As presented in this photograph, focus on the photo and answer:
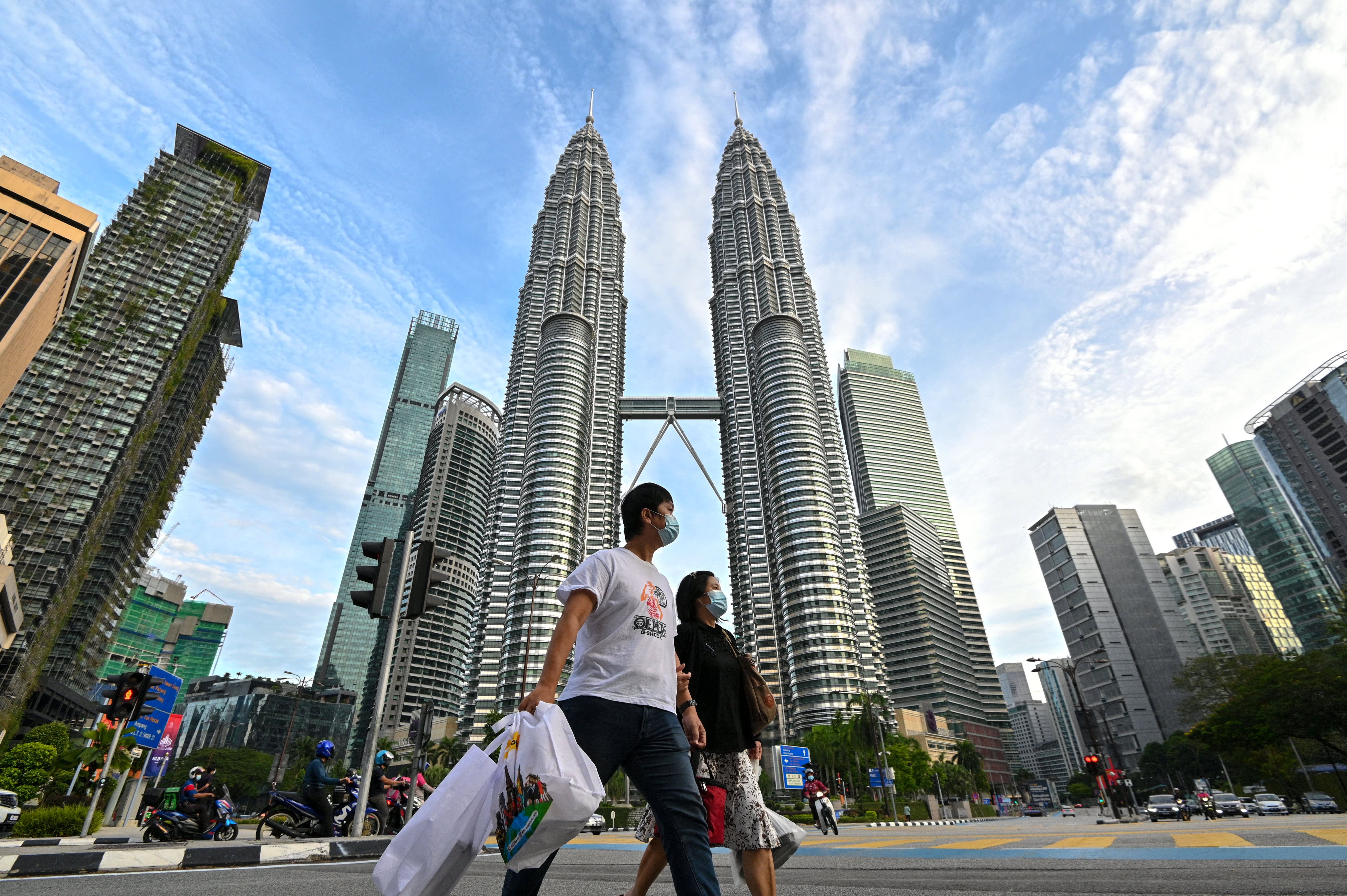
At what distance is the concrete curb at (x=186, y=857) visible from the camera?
530 centimetres

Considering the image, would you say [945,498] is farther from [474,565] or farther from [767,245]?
[474,565]

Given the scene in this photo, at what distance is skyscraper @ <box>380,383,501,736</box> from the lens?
125000mm

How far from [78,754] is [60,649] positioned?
7547cm

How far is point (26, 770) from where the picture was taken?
3844 cm

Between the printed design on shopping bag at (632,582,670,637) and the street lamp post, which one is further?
the street lamp post

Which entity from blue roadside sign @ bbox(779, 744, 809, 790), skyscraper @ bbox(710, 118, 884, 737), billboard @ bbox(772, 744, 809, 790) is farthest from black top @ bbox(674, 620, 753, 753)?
skyscraper @ bbox(710, 118, 884, 737)

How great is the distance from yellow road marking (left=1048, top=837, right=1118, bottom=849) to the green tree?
2067 inches

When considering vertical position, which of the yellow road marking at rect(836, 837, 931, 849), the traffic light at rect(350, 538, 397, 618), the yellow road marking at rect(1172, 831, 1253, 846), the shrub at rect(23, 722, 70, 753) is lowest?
the yellow road marking at rect(836, 837, 931, 849)

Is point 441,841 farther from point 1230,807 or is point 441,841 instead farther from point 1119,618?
point 1119,618

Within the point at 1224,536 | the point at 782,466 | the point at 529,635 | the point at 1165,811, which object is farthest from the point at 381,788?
the point at 1224,536

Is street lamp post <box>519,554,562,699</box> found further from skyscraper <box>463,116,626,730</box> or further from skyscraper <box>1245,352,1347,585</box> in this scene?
skyscraper <box>1245,352,1347,585</box>

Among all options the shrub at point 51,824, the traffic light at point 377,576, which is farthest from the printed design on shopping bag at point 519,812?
the shrub at point 51,824

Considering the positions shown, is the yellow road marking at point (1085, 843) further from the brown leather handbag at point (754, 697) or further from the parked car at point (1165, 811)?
the parked car at point (1165, 811)

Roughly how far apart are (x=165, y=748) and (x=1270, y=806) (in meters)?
48.5
